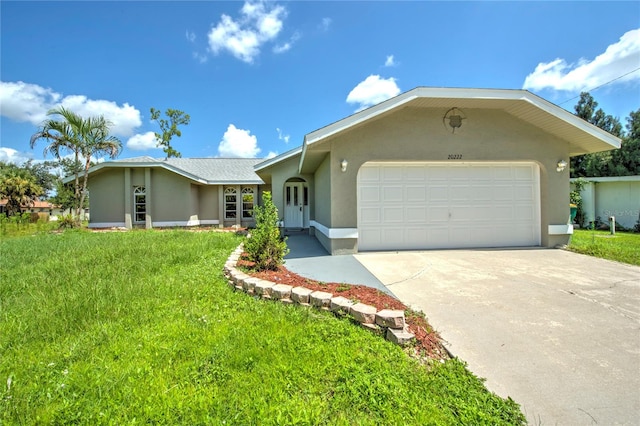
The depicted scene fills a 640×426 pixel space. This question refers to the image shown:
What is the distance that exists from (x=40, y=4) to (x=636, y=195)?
83.5 feet

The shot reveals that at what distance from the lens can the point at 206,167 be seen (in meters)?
18.5

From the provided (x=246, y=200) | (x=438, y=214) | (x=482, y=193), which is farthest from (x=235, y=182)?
(x=482, y=193)

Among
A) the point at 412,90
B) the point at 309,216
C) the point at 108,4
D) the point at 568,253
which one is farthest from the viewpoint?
the point at 309,216

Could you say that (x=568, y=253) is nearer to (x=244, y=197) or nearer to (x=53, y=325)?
(x=53, y=325)

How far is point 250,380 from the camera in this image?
Result: 7.48 ft

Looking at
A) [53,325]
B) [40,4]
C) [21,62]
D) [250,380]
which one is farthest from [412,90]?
[21,62]

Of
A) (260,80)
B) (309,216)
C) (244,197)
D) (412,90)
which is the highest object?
(260,80)

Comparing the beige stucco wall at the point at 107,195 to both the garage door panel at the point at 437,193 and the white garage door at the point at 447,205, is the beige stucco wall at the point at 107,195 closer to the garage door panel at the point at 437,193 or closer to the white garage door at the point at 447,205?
the white garage door at the point at 447,205

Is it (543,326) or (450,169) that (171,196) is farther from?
(543,326)

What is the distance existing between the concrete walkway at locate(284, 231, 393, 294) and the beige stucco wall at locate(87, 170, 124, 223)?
1290 cm

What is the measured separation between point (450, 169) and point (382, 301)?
6007 mm

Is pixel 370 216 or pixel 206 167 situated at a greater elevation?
pixel 206 167

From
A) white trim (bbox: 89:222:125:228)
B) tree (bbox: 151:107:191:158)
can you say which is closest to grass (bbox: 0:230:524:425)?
white trim (bbox: 89:222:125:228)

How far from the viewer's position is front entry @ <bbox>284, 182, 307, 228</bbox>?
13914mm
